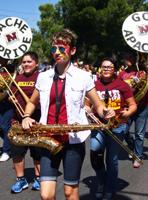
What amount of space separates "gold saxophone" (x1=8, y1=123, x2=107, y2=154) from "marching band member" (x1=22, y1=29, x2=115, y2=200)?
0.25ft

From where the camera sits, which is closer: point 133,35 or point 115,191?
point 115,191

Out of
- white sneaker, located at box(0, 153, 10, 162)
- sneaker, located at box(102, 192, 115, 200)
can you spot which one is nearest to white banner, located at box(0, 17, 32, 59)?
white sneaker, located at box(0, 153, 10, 162)

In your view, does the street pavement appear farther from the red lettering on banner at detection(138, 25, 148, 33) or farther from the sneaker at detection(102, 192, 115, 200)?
the red lettering on banner at detection(138, 25, 148, 33)

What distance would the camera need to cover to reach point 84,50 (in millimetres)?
39812

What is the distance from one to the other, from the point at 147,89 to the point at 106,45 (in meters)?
32.9

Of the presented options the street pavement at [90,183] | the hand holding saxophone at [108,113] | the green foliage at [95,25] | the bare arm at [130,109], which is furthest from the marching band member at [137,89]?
the green foliage at [95,25]

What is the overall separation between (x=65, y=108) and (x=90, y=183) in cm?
260

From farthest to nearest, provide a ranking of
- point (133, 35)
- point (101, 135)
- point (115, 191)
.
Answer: point (133, 35), point (115, 191), point (101, 135)

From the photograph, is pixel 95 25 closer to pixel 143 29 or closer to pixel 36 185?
pixel 143 29

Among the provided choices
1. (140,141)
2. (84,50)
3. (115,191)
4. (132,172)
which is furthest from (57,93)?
(84,50)

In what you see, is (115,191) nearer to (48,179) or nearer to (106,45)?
(48,179)

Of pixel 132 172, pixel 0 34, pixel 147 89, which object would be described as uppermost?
pixel 0 34

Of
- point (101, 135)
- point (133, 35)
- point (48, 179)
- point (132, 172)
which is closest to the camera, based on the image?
point (48, 179)

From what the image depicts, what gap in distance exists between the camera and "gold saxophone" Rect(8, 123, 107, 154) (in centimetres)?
423
